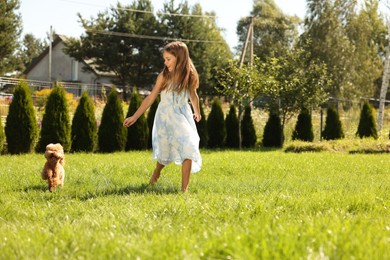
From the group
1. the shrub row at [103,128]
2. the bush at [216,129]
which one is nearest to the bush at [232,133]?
the shrub row at [103,128]

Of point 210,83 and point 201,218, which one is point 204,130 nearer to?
point 201,218

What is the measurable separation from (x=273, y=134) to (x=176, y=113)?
14230 millimetres

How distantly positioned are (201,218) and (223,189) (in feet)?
8.64

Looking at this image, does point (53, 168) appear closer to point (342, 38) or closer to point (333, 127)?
point (333, 127)

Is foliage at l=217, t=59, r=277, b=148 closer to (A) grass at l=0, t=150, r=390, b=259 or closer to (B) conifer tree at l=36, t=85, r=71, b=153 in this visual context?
(B) conifer tree at l=36, t=85, r=71, b=153

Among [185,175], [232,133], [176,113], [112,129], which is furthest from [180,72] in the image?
[232,133]

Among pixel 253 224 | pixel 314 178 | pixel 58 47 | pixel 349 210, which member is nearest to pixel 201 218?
pixel 253 224

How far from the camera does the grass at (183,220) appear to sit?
322 cm

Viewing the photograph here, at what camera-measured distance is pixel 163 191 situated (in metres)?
6.82

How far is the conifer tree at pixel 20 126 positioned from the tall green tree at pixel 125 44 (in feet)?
91.5

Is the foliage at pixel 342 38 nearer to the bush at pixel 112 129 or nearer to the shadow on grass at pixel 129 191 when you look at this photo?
the bush at pixel 112 129

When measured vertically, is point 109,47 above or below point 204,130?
above

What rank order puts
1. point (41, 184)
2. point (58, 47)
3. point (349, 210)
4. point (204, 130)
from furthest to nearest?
point (58, 47), point (204, 130), point (41, 184), point (349, 210)

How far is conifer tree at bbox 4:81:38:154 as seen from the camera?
15.3m
